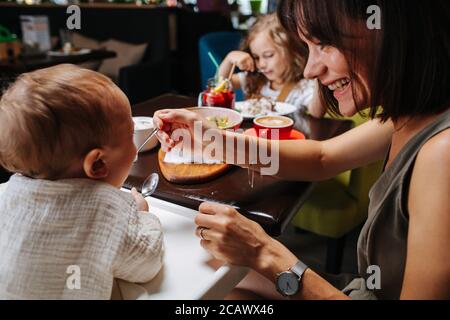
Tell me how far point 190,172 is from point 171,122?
16 cm

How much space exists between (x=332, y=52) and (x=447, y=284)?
20.3 inches

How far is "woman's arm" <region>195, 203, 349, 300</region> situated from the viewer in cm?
74

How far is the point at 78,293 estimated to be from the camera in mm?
595

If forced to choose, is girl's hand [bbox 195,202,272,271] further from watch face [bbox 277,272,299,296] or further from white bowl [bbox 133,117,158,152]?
white bowl [bbox 133,117,158,152]

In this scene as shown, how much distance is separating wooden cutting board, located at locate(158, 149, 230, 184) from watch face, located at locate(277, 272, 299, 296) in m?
0.31

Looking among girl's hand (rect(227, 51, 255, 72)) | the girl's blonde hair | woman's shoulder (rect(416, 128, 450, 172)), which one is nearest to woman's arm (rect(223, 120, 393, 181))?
woman's shoulder (rect(416, 128, 450, 172))

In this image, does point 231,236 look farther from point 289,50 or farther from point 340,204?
point 289,50

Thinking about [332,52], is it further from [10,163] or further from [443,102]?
[10,163]

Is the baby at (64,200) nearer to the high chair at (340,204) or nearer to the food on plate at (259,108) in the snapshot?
the food on plate at (259,108)

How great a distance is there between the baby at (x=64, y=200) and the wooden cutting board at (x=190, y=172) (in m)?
0.30

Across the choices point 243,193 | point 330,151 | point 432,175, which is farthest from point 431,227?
point 330,151

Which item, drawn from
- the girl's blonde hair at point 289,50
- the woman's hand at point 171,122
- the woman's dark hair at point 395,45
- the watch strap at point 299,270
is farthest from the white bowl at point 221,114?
the girl's blonde hair at point 289,50
